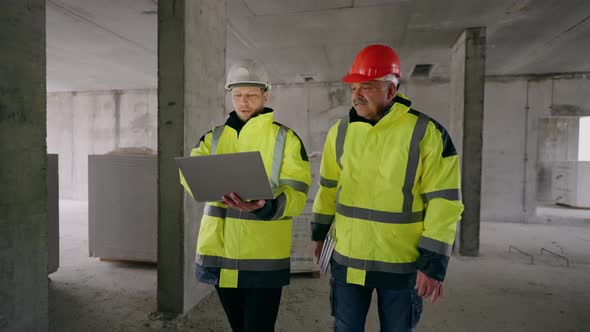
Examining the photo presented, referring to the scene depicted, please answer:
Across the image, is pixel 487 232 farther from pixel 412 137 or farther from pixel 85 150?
pixel 85 150

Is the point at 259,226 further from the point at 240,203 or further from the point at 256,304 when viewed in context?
the point at 256,304

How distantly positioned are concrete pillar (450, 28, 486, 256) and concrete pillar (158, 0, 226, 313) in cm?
Answer: 356

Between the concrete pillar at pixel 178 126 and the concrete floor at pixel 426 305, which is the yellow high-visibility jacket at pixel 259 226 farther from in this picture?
the concrete floor at pixel 426 305

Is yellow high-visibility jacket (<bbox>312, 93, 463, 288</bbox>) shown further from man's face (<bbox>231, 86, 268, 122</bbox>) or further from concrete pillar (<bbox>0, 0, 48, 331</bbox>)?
concrete pillar (<bbox>0, 0, 48, 331</bbox>)

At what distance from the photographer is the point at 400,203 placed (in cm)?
150

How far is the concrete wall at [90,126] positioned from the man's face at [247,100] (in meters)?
8.21

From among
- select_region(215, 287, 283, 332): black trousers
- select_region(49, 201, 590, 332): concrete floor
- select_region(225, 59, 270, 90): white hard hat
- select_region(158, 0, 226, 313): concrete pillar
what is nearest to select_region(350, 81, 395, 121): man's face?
select_region(225, 59, 270, 90): white hard hat

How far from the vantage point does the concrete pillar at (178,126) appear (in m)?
2.66

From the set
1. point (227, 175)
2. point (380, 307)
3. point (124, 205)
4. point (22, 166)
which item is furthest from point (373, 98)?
point (124, 205)

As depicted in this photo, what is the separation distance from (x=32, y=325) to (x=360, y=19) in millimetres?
4314

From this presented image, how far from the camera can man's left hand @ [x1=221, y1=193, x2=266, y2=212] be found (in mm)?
1403

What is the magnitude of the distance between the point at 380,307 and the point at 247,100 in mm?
1093

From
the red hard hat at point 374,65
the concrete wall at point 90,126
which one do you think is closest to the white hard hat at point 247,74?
the red hard hat at point 374,65

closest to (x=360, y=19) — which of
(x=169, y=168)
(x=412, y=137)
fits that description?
(x=169, y=168)
